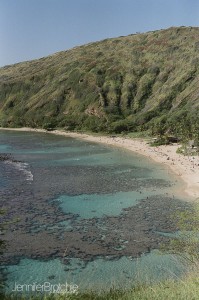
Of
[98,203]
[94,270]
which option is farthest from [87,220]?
[94,270]

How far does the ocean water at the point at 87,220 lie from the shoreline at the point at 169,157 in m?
3.05

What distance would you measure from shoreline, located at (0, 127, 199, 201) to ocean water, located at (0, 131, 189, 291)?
305cm

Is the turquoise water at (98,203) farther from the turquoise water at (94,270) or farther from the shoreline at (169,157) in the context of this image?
the turquoise water at (94,270)

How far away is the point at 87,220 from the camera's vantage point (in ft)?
182

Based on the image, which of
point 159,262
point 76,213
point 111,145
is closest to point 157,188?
point 76,213

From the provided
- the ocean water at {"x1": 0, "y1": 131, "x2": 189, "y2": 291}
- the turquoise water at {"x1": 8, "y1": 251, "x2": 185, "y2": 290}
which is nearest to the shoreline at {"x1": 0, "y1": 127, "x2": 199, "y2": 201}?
the ocean water at {"x1": 0, "y1": 131, "x2": 189, "y2": 291}

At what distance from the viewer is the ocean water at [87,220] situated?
39750 millimetres

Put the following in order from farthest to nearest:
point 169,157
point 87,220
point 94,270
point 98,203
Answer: point 169,157 < point 98,203 < point 87,220 < point 94,270

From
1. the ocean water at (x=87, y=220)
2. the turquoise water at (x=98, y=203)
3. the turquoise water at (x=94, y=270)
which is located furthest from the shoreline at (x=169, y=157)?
the turquoise water at (x=94, y=270)

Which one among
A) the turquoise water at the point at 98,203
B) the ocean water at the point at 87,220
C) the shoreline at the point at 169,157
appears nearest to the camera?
the ocean water at the point at 87,220

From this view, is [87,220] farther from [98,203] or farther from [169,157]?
[169,157]

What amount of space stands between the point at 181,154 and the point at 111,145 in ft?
121

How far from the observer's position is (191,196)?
67.1m

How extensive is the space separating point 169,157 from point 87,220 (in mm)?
56700
